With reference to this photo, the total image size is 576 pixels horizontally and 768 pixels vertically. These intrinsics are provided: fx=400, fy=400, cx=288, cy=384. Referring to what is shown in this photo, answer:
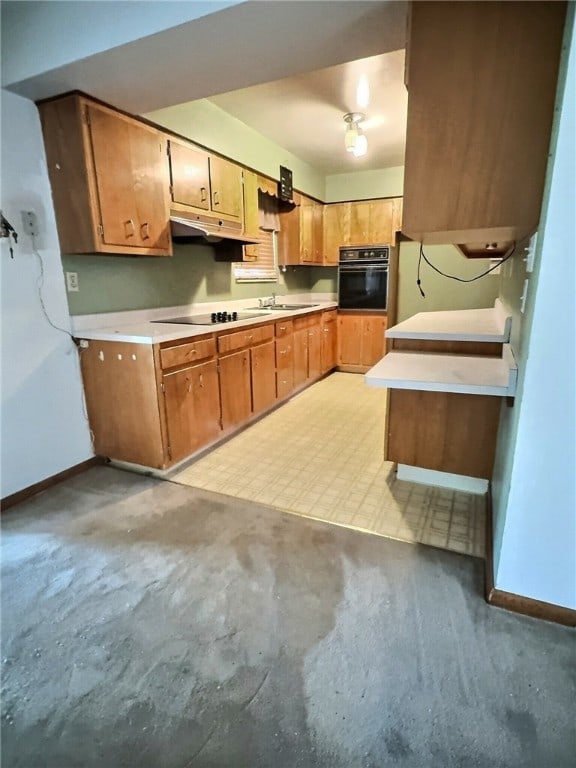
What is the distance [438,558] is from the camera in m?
1.79

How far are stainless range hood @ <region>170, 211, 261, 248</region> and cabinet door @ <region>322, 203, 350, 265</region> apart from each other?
1995mm

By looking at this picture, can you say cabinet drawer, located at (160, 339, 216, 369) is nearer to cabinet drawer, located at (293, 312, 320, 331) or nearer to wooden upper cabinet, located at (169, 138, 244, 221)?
wooden upper cabinet, located at (169, 138, 244, 221)

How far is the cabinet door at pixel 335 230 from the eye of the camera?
5176 millimetres

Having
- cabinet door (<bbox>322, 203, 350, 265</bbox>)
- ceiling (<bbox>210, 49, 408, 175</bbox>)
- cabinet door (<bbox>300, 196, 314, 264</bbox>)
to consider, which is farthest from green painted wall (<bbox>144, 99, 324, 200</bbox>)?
cabinet door (<bbox>322, 203, 350, 265</bbox>)

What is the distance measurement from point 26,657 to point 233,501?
112cm

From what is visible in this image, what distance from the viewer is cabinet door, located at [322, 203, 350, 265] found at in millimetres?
5176

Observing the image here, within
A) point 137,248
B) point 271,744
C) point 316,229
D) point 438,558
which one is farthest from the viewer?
point 316,229

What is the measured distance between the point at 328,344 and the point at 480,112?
147 inches

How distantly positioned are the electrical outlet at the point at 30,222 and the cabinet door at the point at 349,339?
3.61m

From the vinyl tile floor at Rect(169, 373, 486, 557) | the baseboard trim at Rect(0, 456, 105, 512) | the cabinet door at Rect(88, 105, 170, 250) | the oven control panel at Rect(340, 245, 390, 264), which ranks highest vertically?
the cabinet door at Rect(88, 105, 170, 250)

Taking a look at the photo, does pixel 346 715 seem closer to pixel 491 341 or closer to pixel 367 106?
pixel 491 341

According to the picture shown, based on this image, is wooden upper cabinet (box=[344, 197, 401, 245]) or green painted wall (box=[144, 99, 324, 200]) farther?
wooden upper cabinet (box=[344, 197, 401, 245])

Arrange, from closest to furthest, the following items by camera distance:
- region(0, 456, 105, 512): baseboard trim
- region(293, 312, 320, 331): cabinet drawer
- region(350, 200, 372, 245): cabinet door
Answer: region(0, 456, 105, 512): baseboard trim
region(293, 312, 320, 331): cabinet drawer
region(350, 200, 372, 245): cabinet door

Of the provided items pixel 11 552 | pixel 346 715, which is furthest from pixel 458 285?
pixel 11 552
